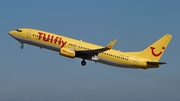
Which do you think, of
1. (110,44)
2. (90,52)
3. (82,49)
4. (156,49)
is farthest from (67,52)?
(156,49)

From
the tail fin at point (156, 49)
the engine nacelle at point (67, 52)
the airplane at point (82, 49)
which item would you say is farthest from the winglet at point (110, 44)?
the tail fin at point (156, 49)

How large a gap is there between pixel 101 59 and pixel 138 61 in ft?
26.9

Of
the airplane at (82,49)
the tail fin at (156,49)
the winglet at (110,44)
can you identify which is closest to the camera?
the winglet at (110,44)

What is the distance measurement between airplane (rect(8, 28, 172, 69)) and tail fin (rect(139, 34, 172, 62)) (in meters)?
0.94

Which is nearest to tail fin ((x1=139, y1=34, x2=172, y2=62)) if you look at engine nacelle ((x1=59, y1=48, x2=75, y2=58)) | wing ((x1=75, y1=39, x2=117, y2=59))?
wing ((x1=75, y1=39, x2=117, y2=59))

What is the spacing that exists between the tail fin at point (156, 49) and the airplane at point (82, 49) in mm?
938

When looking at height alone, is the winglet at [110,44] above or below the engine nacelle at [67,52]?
above

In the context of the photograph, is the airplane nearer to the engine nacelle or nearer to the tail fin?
the engine nacelle

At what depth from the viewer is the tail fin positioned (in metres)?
89.7

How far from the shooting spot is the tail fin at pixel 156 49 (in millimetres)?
89688

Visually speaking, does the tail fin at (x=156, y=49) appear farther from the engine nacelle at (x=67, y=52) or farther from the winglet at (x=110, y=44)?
the engine nacelle at (x=67, y=52)

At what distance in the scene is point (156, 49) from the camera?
91500 mm

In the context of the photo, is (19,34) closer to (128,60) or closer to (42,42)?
(42,42)

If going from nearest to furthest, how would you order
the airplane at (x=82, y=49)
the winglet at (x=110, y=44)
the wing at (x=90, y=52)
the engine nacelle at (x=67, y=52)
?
the winglet at (x=110, y=44) < the wing at (x=90, y=52) < the engine nacelle at (x=67, y=52) < the airplane at (x=82, y=49)
